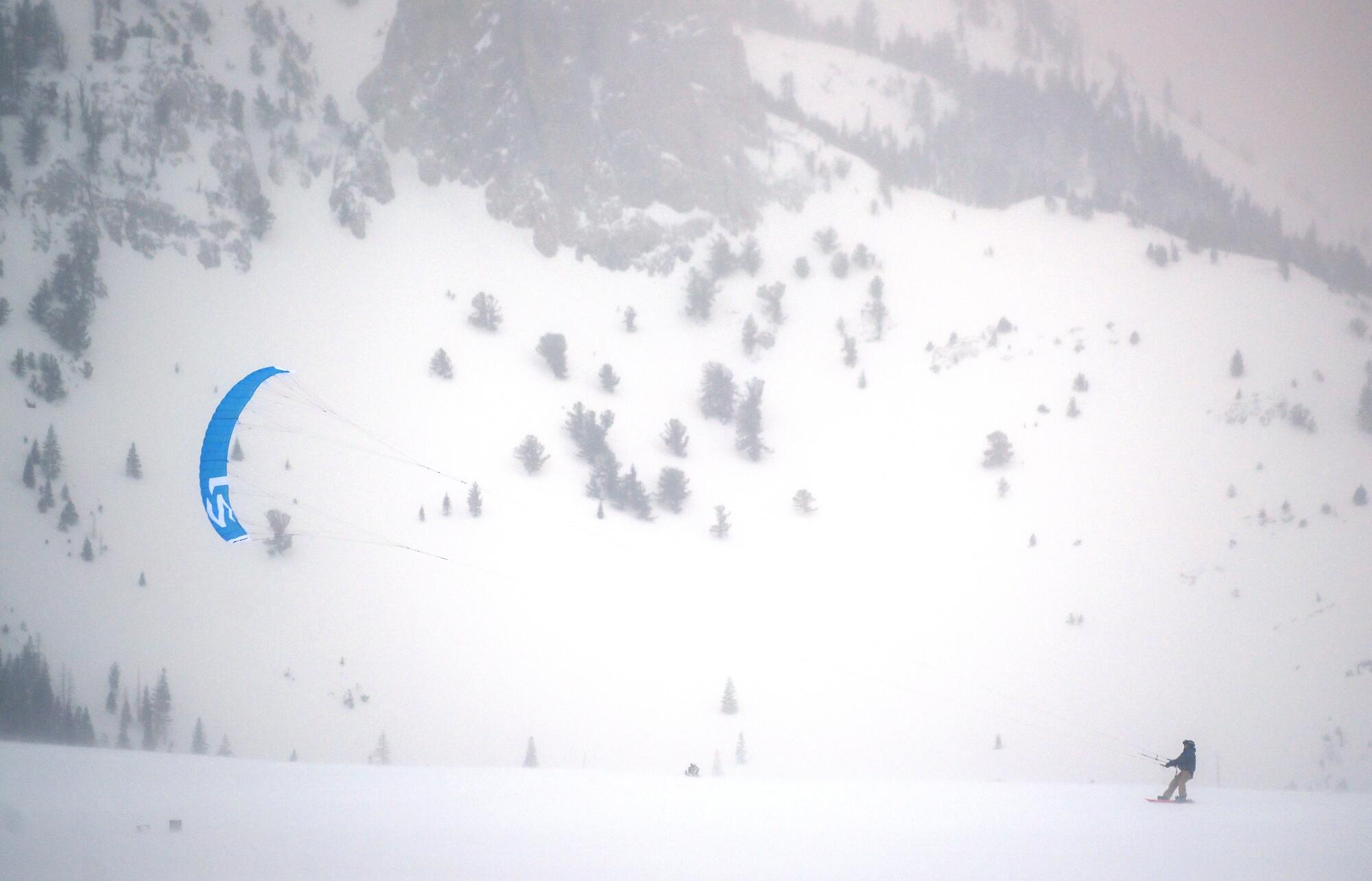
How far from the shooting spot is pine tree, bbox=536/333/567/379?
48.8 metres

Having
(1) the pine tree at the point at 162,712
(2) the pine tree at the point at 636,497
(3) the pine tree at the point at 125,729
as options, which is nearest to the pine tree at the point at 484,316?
(2) the pine tree at the point at 636,497

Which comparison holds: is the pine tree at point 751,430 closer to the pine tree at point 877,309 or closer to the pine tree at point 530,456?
the pine tree at point 530,456

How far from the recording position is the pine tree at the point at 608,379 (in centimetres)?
4875

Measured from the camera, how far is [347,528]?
36.1 metres

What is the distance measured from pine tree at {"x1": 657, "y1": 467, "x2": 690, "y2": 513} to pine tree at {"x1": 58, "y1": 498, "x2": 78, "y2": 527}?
2221 cm

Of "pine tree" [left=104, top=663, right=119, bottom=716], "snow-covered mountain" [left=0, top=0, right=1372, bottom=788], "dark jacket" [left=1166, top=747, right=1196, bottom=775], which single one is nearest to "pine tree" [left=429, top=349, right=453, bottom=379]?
"snow-covered mountain" [left=0, top=0, right=1372, bottom=788]

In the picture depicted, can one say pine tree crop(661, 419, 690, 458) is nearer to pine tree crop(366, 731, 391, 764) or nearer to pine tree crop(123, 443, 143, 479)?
pine tree crop(366, 731, 391, 764)

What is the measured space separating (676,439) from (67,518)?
24.9 m

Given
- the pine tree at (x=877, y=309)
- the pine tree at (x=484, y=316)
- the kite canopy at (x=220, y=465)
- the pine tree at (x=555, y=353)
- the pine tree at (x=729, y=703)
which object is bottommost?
the pine tree at (x=729, y=703)

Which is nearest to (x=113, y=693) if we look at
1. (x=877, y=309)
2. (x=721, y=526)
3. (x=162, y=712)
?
(x=162, y=712)

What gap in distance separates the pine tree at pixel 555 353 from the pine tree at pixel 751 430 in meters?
9.38

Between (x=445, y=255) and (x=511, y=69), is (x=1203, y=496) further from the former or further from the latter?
(x=511, y=69)

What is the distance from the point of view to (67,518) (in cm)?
3300

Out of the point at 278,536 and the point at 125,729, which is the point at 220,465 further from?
the point at 278,536
